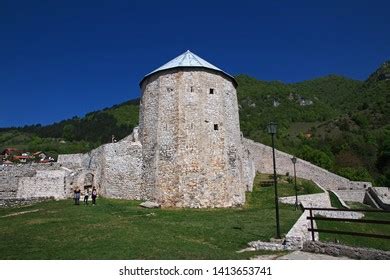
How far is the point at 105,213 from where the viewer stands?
17438 mm

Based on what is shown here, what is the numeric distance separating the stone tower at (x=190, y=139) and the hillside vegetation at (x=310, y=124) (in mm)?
31692

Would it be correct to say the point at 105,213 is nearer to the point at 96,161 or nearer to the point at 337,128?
the point at 96,161

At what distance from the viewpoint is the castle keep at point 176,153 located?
21.7 meters

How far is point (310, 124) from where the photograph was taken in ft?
276

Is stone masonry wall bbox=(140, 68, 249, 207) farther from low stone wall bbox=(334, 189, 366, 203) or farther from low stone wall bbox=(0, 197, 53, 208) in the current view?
low stone wall bbox=(334, 189, 366, 203)

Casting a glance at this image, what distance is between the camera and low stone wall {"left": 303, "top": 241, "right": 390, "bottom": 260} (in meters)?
9.04

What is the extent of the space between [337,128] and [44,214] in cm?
6586

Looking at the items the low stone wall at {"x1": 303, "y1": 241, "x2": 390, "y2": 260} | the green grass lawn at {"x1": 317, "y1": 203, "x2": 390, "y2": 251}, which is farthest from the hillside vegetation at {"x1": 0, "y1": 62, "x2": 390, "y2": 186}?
the low stone wall at {"x1": 303, "y1": 241, "x2": 390, "y2": 260}

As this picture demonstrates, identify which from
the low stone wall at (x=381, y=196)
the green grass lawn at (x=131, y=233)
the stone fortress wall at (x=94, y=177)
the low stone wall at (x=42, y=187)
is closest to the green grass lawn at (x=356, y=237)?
the green grass lawn at (x=131, y=233)

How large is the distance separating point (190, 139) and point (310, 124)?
6737 centimetres

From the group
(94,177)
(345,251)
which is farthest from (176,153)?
(345,251)

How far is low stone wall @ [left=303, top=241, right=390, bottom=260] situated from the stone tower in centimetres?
1110

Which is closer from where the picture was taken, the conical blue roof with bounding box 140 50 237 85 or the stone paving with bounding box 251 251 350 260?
the stone paving with bounding box 251 251 350 260
